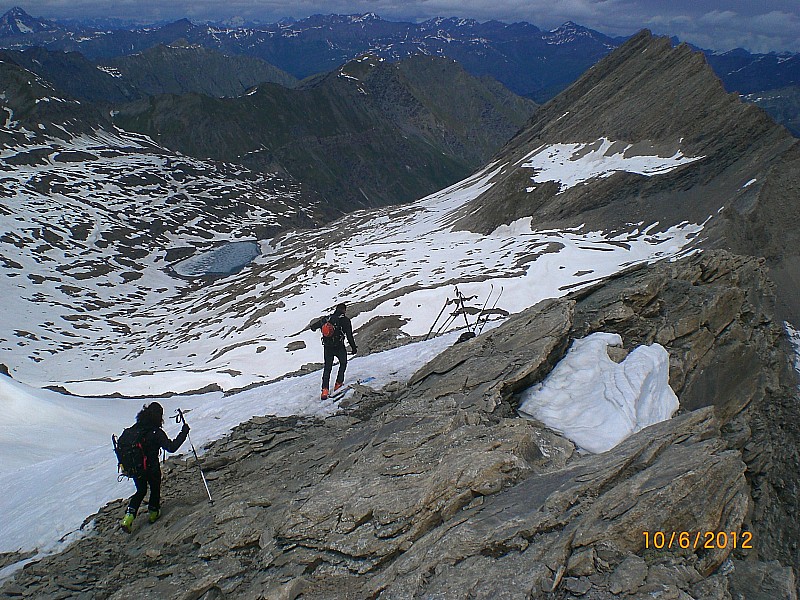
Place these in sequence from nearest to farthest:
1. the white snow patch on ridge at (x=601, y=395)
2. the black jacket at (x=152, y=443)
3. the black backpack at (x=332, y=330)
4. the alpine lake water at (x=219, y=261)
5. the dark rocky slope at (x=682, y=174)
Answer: the black jacket at (x=152, y=443), the white snow patch on ridge at (x=601, y=395), the black backpack at (x=332, y=330), the dark rocky slope at (x=682, y=174), the alpine lake water at (x=219, y=261)

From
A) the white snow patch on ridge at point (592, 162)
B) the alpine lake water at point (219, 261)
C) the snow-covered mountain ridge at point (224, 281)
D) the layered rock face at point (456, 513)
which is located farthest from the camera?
the alpine lake water at point (219, 261)

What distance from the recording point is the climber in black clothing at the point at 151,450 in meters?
8.57

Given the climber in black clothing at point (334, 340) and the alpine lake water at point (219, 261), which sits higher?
the climber in black clothing at point (334, 340)

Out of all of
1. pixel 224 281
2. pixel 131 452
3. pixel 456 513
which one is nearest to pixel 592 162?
pixel 224 281

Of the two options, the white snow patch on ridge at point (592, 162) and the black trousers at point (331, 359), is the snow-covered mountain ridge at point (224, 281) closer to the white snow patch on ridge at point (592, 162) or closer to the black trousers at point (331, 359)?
the white snow patch on ridge at point (592, 162)

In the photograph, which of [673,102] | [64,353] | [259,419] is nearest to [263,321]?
[64,353]

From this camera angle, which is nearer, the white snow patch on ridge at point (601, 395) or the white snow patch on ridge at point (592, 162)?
the white snow patch on ridge at point (601, 395)

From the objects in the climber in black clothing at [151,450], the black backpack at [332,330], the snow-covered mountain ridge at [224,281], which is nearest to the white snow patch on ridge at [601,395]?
the black backpack at [332,330]
